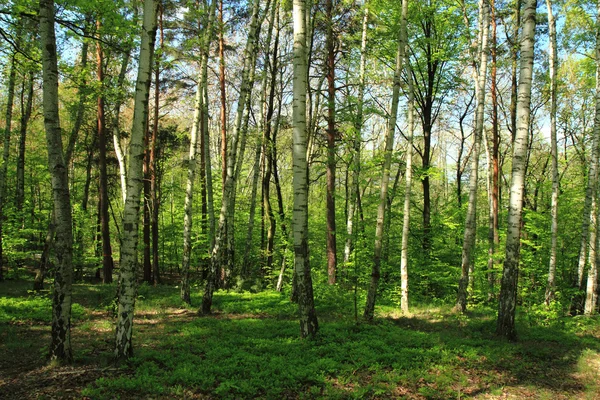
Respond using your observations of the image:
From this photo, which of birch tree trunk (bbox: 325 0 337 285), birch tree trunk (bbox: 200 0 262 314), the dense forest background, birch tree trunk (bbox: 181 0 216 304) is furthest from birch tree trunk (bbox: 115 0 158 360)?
birch tree trunk (bbox: 325 0 337 285)

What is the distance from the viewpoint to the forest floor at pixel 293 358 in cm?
474

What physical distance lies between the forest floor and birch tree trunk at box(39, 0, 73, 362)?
21.8 inches

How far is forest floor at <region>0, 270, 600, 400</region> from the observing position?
15.6 feet

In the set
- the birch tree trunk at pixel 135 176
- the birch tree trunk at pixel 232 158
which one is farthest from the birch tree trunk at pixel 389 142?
the birch tree trunk at pixel 135 176

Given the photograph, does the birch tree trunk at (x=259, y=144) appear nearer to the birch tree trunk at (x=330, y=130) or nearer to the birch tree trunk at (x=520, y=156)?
the birch tree trunk at (x=330, y=130)

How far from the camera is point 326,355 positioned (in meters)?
6.10

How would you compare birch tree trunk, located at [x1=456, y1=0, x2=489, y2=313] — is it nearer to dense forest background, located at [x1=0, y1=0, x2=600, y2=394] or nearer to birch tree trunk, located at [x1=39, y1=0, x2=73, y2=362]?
dense forest background, located at [x1=0, y1=0, x2=600, y2=394]

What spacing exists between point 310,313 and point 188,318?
12.6ft

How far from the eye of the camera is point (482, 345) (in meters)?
7.17

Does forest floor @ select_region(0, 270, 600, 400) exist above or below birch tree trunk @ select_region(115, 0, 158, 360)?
below

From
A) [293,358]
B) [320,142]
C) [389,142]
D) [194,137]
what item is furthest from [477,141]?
[194,137]

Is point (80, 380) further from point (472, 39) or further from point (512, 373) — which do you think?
point (472, 39)

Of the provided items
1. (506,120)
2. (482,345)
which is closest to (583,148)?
(506,120)

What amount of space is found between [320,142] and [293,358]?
9707mm
